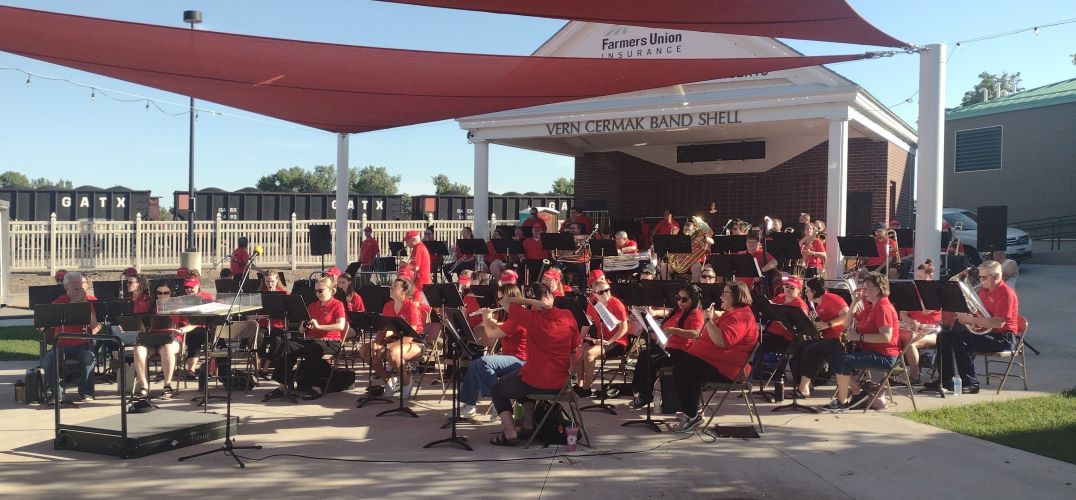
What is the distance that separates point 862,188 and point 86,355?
57.2ft

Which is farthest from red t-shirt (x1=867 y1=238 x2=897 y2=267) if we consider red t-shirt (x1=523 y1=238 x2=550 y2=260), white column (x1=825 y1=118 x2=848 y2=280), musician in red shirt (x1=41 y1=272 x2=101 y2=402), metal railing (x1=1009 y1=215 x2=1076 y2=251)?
metal railing (x1=1009 y1=215 x2=1076 y2=251)

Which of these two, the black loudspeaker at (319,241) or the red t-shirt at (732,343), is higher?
the black loudspeaker at (319,241)

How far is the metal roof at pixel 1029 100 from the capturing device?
95.2ft

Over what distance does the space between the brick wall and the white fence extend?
A: 228 inches

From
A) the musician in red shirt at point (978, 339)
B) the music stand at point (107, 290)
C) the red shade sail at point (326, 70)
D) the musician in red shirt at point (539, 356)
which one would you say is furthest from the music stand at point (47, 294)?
the musician in red shirt at point (978, 339)

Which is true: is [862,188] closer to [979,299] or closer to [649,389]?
[979,299]

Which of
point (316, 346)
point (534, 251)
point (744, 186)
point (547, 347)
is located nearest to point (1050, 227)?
point (744, 186)

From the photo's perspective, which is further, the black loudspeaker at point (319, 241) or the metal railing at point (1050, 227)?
the metal railing at point (1050, 227)

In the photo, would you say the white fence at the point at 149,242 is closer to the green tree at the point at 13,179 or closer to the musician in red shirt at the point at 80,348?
the musician in red shirt at the point at 80,348

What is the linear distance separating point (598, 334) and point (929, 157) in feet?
18.8

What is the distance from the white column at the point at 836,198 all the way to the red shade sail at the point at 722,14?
758 centimetres

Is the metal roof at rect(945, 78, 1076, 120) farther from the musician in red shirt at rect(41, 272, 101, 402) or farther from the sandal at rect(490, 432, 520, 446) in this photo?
the musician in red shirt at rect(41, 272, 101, 402)

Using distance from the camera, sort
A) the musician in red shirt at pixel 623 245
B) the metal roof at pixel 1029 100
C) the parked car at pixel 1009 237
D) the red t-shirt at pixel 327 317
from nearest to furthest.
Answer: the red t-shirt at pixel 327 317
the musician in red shirt at pixel 623 245
the parked car at pixel 1009 237
the metal roof at pixel 1029 100

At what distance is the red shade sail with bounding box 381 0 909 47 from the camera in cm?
684
